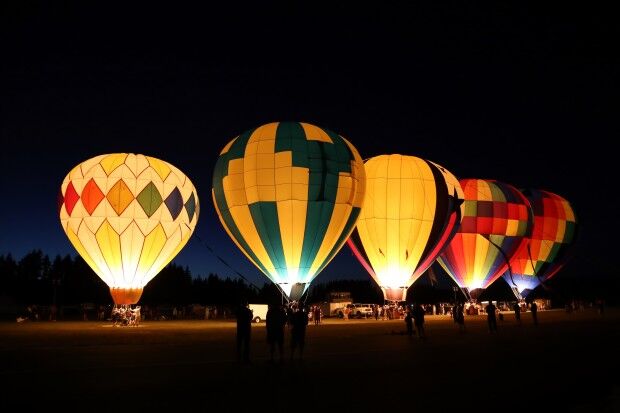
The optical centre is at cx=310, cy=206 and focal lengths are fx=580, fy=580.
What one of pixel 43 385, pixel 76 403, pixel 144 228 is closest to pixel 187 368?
pixel 43 385

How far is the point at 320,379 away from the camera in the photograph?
8.62 meters

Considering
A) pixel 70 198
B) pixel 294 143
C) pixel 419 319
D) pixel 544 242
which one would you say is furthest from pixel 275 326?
pixel 544 242

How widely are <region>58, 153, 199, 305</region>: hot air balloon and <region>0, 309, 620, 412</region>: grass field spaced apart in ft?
36.7

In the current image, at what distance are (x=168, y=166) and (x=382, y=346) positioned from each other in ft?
53.6

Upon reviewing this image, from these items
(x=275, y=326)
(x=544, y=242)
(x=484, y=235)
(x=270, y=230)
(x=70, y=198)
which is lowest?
(x=275, y=326)

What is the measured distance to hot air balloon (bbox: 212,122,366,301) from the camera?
24062 mm

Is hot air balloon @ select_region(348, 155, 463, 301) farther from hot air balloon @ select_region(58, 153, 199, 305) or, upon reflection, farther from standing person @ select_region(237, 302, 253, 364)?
standing person @ select_region(237, 302, 253, 364)

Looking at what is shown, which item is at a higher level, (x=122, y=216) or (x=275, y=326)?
(x=122, y=216)

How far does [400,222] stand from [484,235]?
10154 millimetres

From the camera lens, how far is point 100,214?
80.9ft

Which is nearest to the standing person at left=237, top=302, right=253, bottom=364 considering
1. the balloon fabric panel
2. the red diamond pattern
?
the red diamond pattern

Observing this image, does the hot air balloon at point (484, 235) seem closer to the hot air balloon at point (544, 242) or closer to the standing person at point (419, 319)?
the hot air balloon at point (544, 242)

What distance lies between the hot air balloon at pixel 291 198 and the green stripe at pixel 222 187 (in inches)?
2.2

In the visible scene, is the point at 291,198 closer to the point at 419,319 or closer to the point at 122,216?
the point at 122,216
